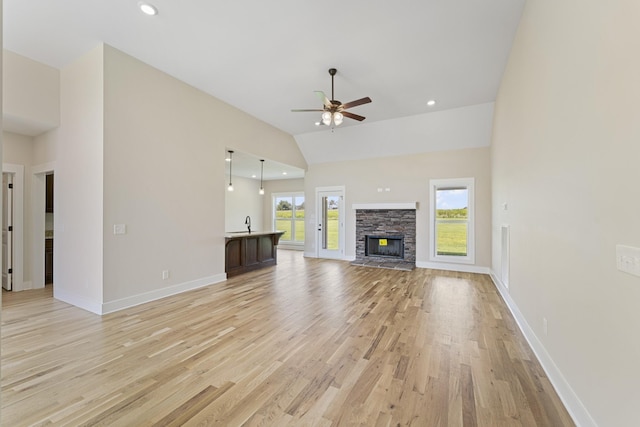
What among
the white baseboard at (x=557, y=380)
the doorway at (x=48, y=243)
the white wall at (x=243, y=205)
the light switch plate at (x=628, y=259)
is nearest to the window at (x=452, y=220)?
the white baseboard at (x=557, y=380)

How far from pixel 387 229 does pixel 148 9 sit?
624 centimetres

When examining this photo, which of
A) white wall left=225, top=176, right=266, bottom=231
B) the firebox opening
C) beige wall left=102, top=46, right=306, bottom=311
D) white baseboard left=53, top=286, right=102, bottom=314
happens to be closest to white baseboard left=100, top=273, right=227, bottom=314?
beige wall left=102, top=46, right=306, bottom=311

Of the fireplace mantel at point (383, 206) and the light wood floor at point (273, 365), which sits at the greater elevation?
the fireplace mantel at point (383, 206)

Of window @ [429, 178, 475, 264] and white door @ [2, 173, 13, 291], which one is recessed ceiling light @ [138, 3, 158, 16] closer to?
white door @ [2, 173, 13, 291]

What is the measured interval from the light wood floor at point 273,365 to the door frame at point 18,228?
68 centimetres

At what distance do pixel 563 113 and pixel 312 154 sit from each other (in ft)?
20.9

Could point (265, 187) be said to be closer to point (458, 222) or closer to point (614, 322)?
point (458, 222)

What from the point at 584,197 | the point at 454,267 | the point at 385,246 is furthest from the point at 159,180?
the point at 454,267

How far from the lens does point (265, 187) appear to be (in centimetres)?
1154

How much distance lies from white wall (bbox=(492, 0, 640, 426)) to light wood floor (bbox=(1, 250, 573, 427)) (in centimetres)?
46

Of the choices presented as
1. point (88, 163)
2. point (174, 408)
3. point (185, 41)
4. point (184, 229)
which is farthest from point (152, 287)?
point (185, 41)

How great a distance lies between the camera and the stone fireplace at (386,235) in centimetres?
707

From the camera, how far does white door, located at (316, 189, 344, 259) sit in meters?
8.20

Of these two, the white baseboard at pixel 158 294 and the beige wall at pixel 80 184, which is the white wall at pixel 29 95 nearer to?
the beige wall at pixel 80 184
